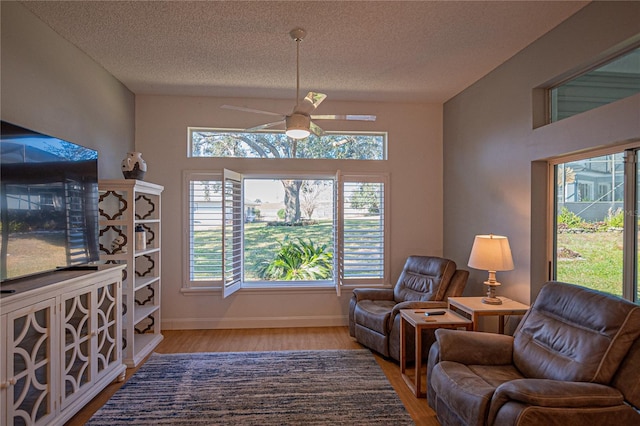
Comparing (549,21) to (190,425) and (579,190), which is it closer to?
(579,190)

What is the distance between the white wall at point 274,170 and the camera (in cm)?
432

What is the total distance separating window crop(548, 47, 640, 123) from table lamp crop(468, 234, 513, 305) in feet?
3.92

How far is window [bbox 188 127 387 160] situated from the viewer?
4.44 metres

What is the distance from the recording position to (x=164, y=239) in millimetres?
4332

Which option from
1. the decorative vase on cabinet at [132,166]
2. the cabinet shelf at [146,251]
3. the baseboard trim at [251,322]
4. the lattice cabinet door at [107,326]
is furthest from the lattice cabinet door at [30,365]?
the baseboard trim at [251,322]

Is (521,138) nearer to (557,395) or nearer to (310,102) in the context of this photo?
(310,102)

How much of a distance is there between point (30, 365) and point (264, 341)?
90.8 inches

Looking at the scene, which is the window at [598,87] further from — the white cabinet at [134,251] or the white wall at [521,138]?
the white cabinet at [134,251]

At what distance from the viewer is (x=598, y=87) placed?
8.13 ft

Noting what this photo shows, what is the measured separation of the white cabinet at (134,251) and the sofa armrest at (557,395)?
3.15 meters

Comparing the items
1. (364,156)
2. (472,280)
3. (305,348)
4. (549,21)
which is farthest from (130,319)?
(549,21)

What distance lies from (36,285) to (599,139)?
3.92m

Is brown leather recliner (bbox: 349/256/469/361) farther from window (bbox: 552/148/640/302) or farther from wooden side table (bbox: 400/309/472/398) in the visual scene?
Answer: window (bbox: 552/148/640/302)

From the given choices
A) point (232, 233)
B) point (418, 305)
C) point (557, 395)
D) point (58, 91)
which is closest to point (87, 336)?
point (232, 233)
